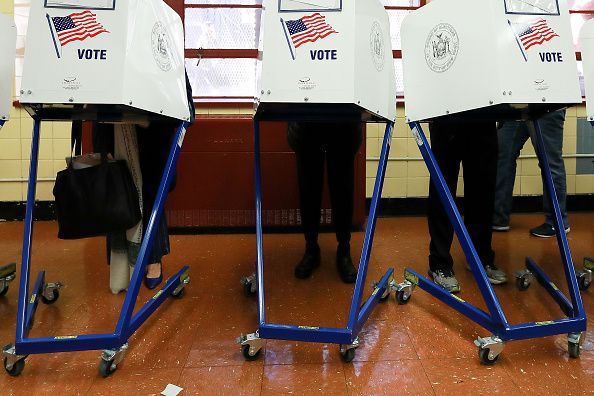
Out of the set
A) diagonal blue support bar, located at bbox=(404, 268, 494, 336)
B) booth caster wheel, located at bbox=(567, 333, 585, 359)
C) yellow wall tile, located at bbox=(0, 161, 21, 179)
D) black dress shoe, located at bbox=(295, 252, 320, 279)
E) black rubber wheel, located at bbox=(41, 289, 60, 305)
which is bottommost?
booth caster wheel, located at bbox=(567, 333, 585, 359)

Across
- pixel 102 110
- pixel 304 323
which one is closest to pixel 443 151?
pixel 304 323

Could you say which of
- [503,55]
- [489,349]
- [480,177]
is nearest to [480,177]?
[480,177]

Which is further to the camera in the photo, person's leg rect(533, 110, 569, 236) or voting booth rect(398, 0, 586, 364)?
person's leg rect(533, 110, 569, 236)

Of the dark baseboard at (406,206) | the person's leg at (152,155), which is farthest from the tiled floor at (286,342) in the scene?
the dark baseboard at (406,206)

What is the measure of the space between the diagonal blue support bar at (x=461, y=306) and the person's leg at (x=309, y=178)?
1.51 feet

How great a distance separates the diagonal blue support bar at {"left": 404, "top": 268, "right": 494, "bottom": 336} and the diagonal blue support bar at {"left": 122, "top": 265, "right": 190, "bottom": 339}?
87 cm

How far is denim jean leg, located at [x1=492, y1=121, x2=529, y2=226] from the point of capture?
271 cm

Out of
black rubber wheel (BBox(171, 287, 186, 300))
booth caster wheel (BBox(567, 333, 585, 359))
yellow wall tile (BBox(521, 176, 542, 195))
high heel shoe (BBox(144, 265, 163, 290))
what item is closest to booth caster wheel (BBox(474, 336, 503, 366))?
booth caster wheel (BBox(567, 333, 585, 359))

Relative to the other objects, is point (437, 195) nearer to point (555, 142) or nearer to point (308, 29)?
point (308, 29)

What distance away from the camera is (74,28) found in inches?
44.6

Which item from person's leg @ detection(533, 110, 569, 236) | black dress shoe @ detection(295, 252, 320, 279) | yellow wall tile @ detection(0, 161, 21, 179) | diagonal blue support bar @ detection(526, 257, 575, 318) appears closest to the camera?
diagonal blue support bar @ detection(526, 257, 575, 318)

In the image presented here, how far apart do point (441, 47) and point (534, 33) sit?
25cm

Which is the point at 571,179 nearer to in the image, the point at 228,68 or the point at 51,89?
the point at 228,68

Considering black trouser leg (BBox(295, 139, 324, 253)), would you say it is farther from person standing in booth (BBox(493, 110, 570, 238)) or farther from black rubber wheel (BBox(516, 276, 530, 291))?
person standing in booth (BBox(493, 110, 570, 238))
